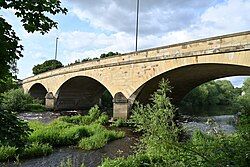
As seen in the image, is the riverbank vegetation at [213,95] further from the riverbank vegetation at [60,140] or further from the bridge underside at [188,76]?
the riverbank vegetation at [60,140]

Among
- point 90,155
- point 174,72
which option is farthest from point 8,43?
point 174,72

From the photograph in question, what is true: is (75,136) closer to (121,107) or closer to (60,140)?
(60,140)

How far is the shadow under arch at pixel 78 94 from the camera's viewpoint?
32406mm

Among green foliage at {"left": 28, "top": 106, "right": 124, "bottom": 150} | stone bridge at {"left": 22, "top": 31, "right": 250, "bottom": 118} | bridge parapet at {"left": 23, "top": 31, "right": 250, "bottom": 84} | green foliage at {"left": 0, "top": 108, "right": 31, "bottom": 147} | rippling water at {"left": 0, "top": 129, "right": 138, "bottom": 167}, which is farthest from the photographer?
stone bridge at {"left": 22, "top": 31, "right": 250, "bottom": 118}

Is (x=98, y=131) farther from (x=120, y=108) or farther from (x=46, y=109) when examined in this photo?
(x=46, y=109)

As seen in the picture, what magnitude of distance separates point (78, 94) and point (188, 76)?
61.8 ft

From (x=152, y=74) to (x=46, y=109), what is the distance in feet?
55.8

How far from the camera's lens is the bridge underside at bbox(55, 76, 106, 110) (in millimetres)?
32500

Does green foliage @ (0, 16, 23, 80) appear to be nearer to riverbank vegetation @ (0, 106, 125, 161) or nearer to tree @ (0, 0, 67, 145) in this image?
tree @ (0, 0, 67, 145)

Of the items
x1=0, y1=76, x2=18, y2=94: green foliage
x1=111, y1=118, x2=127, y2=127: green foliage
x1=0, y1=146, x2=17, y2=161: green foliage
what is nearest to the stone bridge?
x1=111, y1=118, x2=127, y2=127: green foliage

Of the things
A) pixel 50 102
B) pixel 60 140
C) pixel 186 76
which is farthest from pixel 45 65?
pixel 60 140

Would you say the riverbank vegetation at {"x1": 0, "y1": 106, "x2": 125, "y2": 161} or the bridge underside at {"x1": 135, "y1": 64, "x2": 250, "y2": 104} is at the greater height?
the bridge underside at {"x1": 135, "y1": 64, "x2": 250, "y2": 104}

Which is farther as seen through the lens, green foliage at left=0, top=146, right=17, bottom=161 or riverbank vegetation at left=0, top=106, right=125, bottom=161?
riverbank vegetation at left=0, top=106, right=125, bottom=161

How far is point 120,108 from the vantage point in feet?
65.8
